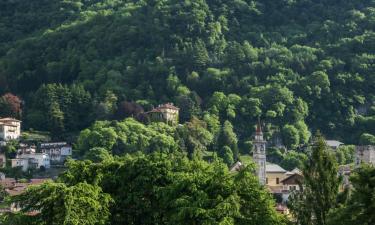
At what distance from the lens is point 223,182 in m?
43.4

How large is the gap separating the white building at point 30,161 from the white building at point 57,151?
195cm

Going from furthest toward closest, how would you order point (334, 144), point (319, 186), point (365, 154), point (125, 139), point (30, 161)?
point (334, 144), point (125, 139), point (30, 161), point (365, 154), point (319, 186)

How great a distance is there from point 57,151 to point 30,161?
5.06 m

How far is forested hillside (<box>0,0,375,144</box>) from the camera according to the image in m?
132

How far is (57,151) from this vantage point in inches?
4486

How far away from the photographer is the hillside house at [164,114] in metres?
124

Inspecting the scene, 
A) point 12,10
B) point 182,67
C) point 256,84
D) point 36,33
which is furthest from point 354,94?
point 12,10

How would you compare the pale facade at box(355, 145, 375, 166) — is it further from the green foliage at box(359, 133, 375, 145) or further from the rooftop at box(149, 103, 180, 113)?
the rooftop at box(149, 103, 180, 113)

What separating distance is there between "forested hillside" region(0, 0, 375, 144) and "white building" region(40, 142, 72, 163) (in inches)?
424

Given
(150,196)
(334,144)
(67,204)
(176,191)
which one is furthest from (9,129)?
(67,204)

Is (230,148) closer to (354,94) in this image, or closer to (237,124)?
(237,124)

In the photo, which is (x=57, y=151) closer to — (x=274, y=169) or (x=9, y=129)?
(x=9, y=129)

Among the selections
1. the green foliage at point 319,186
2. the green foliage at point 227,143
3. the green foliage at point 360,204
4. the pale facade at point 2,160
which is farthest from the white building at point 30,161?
the green foliage at point 360,204

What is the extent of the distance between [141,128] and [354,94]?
4048cm
